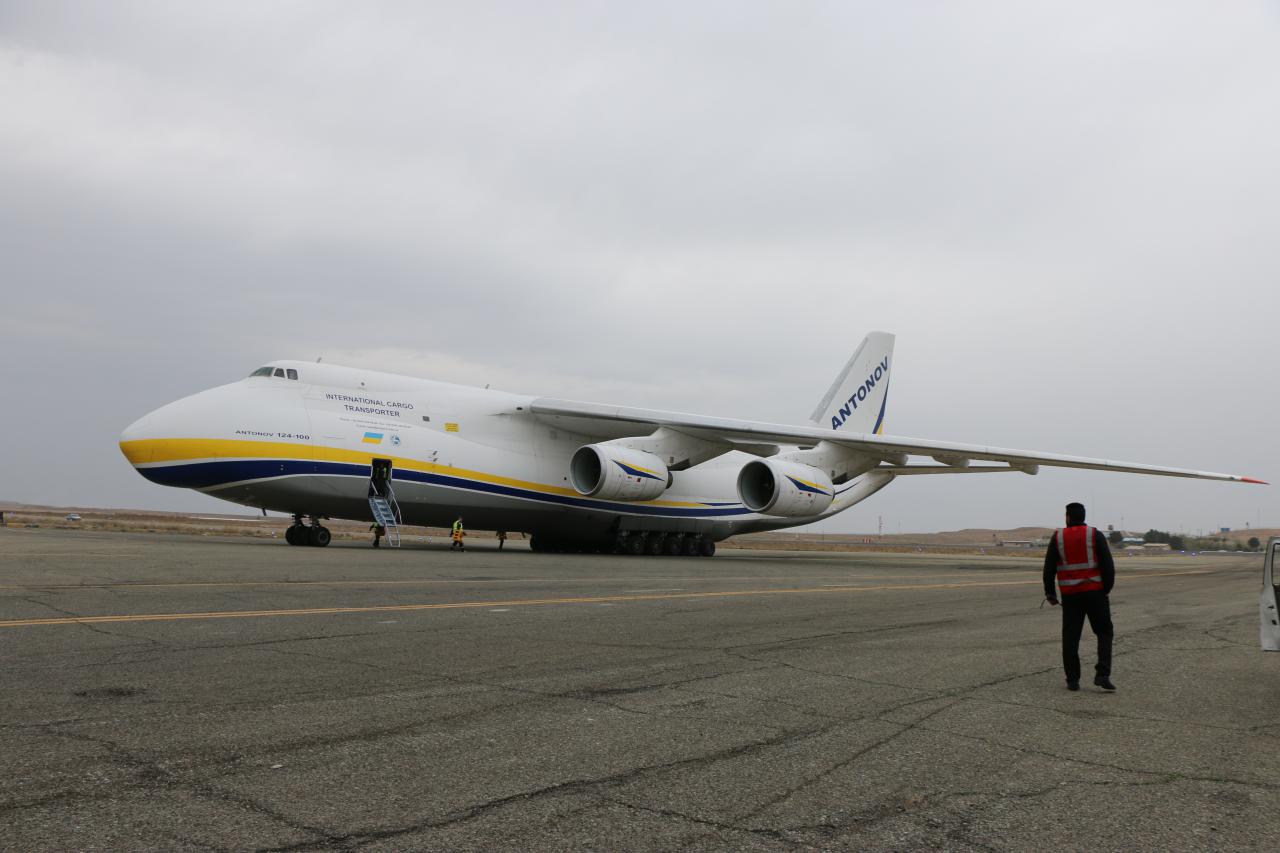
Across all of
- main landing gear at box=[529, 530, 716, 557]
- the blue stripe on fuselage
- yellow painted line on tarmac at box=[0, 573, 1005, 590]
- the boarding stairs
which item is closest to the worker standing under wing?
the blue stripe on fuselage

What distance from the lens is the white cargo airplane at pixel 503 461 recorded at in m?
18.4

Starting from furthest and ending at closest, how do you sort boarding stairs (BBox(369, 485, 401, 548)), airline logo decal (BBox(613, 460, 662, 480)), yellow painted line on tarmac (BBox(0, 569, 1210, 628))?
airline logo decal (BBox(613, 460, 662, 480))
boarding stairs (BBox(369, 485, 401, 548))
yellow painted line on tarmac (BBox(0, 569, 1210, 628))

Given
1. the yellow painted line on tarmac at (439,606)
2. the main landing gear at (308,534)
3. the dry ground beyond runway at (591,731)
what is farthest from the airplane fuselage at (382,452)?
the yellow painted line on tarmac at (439,606)

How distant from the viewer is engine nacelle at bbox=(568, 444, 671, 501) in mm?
21500

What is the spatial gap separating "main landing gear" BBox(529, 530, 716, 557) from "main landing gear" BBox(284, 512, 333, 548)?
5.63m

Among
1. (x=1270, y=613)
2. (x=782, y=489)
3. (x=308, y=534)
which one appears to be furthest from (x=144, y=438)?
(x=1270, y=613)

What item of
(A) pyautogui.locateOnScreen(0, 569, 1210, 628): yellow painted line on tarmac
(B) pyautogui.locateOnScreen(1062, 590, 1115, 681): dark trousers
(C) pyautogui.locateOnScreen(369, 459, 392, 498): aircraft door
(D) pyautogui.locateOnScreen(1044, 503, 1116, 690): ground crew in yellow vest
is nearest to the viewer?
(B) pyautogui.locateOnScreen(1062, 590, 1115, 681): dark trousers

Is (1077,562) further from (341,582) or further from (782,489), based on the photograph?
(782,489)

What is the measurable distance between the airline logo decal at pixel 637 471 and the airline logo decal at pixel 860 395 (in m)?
8.70

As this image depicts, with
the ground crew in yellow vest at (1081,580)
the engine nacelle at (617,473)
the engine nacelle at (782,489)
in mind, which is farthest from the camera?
the engine nacelle at (782,489)

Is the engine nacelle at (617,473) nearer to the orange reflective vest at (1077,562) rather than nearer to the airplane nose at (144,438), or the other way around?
the airplane nose at (144,438)

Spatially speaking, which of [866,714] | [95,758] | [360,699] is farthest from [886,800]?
[95,758]

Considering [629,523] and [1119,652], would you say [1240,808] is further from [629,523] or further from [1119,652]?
[629,523]

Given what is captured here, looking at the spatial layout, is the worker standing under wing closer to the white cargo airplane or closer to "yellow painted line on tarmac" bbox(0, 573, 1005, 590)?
the white cargo airplane
